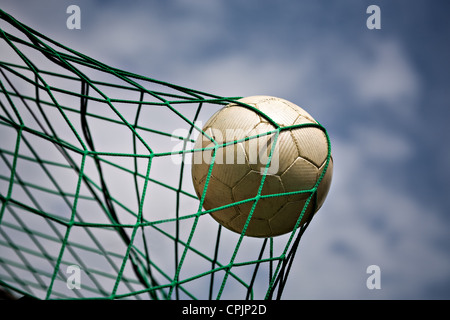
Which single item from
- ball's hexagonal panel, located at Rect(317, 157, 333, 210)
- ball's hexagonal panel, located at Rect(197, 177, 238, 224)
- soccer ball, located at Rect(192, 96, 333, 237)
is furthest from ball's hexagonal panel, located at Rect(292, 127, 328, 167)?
ball's hexagonal panel, located at Rect(197, 177, 238, 224)

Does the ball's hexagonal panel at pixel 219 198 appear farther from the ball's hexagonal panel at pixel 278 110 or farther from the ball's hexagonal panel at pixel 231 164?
the ball's hexagonal panel at pixel 278 110

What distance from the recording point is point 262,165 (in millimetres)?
3693

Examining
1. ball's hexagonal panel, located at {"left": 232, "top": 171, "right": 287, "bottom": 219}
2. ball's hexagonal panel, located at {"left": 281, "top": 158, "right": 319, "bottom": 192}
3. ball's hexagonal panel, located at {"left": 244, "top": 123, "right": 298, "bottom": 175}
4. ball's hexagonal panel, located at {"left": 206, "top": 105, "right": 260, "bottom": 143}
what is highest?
ball's hexagonal panel, located at {"left": 206, "top": 105, "right": 260, "bottom": 143}

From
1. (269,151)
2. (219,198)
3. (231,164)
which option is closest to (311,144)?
(269,151)

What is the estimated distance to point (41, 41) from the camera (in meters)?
3.52

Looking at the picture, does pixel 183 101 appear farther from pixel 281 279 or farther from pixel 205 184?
pixel 281 279

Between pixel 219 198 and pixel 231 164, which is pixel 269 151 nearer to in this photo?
pixel 231 164

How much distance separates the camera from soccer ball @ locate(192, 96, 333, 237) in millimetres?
3717

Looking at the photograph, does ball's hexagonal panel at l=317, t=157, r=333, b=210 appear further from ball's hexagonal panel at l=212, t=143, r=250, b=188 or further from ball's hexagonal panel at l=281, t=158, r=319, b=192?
ball's hexagonal panel at l=212, t=143, r=250, b=188

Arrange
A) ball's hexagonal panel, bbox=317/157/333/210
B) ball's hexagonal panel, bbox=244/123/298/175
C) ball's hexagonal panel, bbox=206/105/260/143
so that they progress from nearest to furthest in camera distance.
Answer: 1. ball's hexagonal panel, bbox=244/123/298/175
2. ball's hexagonal panel, bbox=206/105/260/143
3. ball's hexagonal panel, bbox=317/157/333/210

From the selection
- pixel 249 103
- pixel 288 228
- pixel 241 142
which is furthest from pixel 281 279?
pixel 249 103
